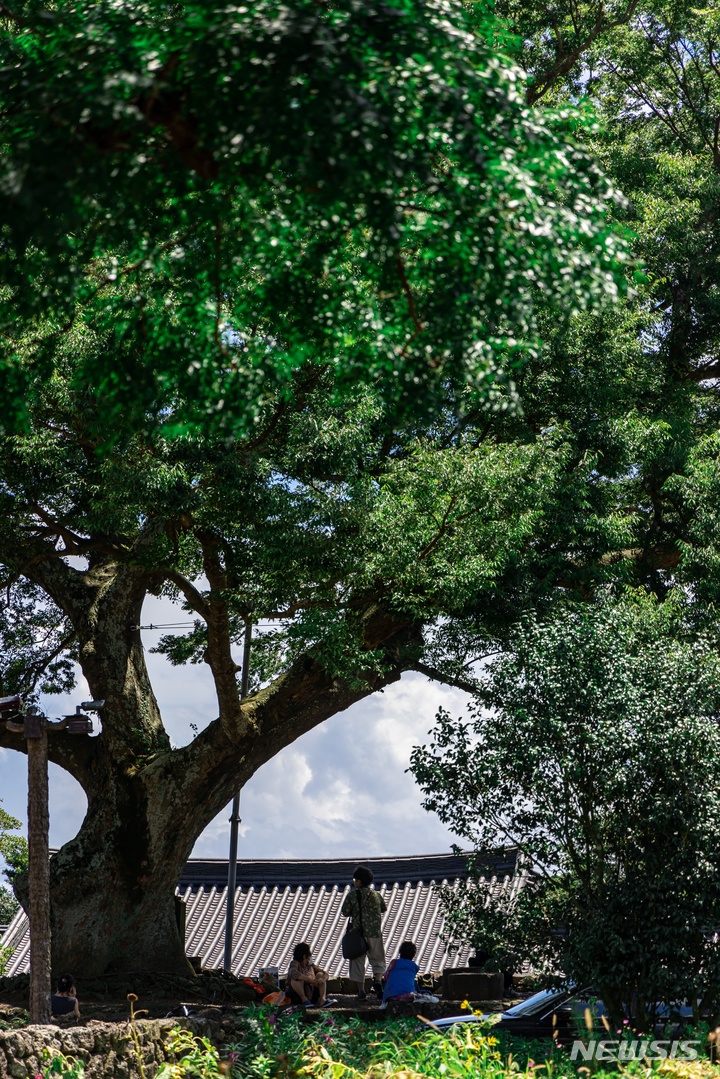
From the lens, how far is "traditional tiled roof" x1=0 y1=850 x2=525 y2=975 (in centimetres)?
1830

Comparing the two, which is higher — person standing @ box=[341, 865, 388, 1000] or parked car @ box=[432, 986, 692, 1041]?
person standing @ box=[341, 865, 388, 1000]

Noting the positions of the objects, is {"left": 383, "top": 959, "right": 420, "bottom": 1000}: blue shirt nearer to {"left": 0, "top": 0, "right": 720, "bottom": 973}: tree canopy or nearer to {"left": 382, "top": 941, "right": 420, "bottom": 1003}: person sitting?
{"left": 382, "top": 941, "right": 420, "bottom": 1003}: person sitting

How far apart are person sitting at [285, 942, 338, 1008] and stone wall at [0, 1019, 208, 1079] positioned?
16.1 ft

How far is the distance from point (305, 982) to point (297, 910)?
774 centimetres

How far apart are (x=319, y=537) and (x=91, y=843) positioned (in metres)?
5.66

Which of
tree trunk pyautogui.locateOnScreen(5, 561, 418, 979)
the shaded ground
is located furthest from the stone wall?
tree trunk pyautogui.locateOnScreen(5, 561, 418, 979)

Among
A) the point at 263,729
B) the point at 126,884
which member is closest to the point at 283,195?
the point at 263,729

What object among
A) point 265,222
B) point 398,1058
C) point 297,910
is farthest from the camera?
point 297,910

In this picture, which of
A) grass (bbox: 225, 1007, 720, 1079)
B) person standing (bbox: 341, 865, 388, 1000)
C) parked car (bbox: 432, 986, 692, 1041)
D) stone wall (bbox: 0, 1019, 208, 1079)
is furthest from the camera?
person standing (bbox: 341, 865, 388, 1000)

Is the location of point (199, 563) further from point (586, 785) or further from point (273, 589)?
point (586, 785)

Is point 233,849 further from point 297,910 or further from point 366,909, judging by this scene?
point 366,909

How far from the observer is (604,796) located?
8961mm

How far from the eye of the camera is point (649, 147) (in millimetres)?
17203

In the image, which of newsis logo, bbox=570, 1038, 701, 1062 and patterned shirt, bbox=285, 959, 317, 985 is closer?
newsis logo, bbox=570, 1038, 701, 1062
